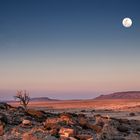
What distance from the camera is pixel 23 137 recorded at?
57.2 feet

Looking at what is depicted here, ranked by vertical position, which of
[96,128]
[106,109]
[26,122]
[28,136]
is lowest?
[28,136]

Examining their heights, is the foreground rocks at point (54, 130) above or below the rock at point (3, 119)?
below

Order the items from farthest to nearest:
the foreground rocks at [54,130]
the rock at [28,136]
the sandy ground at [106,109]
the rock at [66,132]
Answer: the sandy ground at [106,109]
the rock at [66,132]
the foreground rocks at [54,130]
the rock at [28,136]

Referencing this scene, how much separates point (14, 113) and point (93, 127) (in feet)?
18.4

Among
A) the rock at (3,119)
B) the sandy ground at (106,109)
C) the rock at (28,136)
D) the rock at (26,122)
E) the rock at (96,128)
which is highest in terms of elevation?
the sandy ground at (106,109)

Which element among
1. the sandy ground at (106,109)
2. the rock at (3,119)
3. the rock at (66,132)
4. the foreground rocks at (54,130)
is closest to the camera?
the foreground rocks at (54,130)

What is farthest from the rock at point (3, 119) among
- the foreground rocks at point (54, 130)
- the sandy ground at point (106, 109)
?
the sandy ground at point (106, 109)

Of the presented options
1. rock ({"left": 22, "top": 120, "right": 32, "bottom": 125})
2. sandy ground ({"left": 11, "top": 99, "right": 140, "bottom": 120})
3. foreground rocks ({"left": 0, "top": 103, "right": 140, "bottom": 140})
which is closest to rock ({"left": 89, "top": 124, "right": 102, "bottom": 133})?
foreground rocks ({"left": 0, "top": 103, "right": 140, "bottom": 140})

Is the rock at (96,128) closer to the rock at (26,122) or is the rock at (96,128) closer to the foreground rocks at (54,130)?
the foreground rocks at (54,130)

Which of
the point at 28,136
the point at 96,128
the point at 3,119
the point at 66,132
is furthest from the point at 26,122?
the point at 96,128

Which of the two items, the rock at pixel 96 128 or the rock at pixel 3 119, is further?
the rock at pixel 96 128

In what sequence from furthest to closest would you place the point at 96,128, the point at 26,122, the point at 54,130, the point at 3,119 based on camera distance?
the point at 96,128 < the point at 3,119 < the point at 26,122 < the point at 54,130

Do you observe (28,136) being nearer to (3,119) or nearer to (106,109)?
(3,119)

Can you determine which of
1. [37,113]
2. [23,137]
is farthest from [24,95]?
[23,137]
